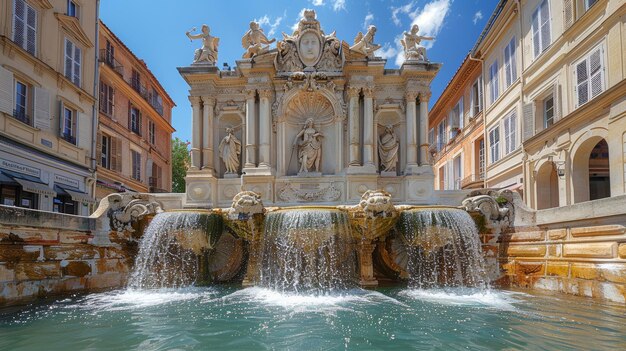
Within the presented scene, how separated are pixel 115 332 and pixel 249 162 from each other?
301 inches

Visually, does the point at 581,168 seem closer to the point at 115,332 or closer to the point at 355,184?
the point at 355,184

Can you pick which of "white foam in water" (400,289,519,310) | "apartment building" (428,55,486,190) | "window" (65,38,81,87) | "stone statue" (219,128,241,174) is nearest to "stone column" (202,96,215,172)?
"stone statue" (219,128,241,174)

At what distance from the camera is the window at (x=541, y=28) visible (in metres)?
15.5

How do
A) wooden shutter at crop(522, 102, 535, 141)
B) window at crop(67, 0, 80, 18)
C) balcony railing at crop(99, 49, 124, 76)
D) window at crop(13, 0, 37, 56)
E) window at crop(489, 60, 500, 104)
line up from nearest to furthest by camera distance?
window at crop(13, 0, 37, 56), wooden shutter at crop(522, 102, 535, 141), window at crop(67, 0, 80, 18), window at crop(489, 60, 500, 104), balcony railing at crop(99, 49, 124, 76)

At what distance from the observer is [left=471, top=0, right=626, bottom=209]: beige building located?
12094 millimetres

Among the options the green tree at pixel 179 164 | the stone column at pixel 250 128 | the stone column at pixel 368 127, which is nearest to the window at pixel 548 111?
the stone column at pixel 368 127

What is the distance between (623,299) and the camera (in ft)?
21.3

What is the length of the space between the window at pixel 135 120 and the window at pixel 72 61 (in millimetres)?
7757

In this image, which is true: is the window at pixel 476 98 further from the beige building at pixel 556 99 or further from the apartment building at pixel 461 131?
the beige building at pixel 556 99

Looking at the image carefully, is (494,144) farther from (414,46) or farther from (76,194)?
(76,194)

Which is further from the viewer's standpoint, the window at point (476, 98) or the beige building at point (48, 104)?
the window at point (476, 98)

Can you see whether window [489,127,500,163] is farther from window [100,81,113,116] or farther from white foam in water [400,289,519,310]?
window [100,81,113,116]

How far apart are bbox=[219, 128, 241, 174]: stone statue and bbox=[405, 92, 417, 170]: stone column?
17.9ft

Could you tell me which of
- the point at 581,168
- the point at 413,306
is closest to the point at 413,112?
the point at 581,168
